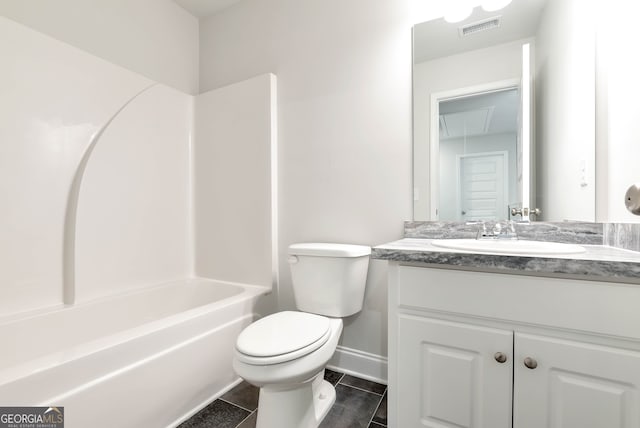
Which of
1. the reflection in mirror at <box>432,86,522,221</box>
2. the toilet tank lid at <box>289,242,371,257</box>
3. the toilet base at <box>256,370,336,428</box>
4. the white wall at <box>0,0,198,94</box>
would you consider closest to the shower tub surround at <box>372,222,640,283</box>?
the reflection in mirror at <box>432,86,522,221</box>

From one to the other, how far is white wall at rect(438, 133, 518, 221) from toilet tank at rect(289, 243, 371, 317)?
49cm

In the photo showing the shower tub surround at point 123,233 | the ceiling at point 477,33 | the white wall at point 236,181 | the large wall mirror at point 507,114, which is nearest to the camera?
the shower tub surround at point 123,233

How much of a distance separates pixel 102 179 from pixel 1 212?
0.46m

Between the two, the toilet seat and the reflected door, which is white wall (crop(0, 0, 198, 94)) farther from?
the reflected door

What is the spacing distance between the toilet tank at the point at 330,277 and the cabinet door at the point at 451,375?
50 cm

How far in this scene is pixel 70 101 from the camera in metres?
1.61

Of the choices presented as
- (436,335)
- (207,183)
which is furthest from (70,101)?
(436,335)

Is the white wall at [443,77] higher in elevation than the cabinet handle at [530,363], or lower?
higher

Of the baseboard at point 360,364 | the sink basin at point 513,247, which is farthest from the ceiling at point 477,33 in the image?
the baseboard at point 360,364

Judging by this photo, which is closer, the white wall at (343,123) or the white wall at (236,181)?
the white wall at (343,123)

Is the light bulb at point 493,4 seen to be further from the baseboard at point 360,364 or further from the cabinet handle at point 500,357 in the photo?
the baseboard at point 360,364

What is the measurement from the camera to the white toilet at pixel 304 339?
3.55 feet

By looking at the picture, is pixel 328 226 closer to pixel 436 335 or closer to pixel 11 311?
pixel 436 335

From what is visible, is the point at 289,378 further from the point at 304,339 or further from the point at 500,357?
the point at 500,357
